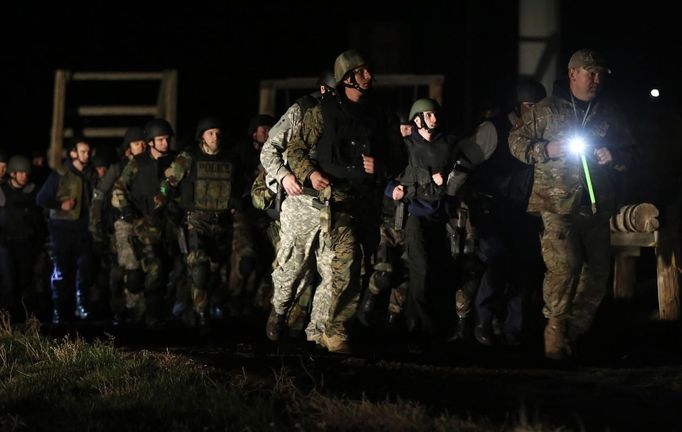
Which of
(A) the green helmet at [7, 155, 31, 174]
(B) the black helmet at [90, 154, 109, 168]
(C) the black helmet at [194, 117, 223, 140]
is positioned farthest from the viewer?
(A) the green helmet at [7, 155, 31, 174]

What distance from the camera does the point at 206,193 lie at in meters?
13.1

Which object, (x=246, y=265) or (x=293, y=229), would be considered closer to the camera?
(x=293, y=229)

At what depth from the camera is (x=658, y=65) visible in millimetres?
15750

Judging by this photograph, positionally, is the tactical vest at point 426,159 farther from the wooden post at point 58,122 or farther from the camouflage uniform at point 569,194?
the wooden post at point 58,122

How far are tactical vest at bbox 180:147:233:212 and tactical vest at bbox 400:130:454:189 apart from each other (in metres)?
2.33

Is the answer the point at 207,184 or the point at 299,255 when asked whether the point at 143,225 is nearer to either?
the point at 207,184

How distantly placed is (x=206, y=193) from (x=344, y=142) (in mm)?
3381

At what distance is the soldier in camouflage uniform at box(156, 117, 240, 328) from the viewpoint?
13.1 m

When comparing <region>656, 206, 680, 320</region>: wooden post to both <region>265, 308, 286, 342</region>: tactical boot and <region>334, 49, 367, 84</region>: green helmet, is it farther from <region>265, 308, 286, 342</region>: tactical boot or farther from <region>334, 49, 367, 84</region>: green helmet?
<region>334, 49, 367, 84</region>: green helmet

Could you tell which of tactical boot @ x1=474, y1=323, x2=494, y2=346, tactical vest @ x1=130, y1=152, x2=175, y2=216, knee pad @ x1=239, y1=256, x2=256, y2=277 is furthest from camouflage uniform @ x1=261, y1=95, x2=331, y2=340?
tactical vest @ x1=130, y1=152, x2=175, y2=216

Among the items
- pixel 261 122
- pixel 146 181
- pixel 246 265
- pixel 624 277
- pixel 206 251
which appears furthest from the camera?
pixel 261 122

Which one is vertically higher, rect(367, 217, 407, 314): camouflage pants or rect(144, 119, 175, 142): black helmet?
rect(144, 119, 175, 142): black helmet

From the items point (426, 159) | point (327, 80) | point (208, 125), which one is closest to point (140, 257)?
point (208, 125)

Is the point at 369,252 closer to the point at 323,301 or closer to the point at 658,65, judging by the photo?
the point at 323,301
